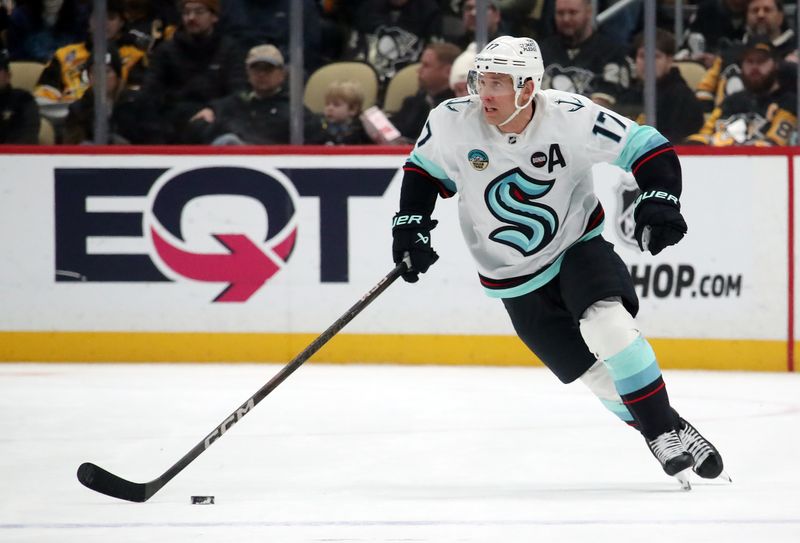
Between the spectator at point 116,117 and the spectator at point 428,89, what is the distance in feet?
3.92

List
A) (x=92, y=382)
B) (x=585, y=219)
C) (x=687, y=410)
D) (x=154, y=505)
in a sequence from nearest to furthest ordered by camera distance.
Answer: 1. (x=154, y=505)
2. (x=585, y=219)
3. (x=687, y=410)
4. (x=92, y=382)

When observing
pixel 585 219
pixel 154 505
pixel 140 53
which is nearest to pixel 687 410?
pixel 585 219

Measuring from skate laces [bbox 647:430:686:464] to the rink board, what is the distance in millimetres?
2938

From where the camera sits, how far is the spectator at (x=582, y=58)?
250 inches

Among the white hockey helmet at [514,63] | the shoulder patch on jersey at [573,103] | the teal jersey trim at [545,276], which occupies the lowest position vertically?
the teal jersey trim at [545,276]

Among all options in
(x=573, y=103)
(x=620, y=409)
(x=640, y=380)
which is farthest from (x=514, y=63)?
(x=620, y=409)

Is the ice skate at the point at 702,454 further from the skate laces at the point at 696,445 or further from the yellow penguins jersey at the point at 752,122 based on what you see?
the yellow penguins jersey at the point at 752,122

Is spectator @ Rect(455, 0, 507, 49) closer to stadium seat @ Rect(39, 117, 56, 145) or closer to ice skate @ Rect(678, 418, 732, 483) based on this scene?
stadium seat @ Rect(39, 117, 56, 145)

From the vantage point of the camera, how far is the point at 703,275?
20.7 feet

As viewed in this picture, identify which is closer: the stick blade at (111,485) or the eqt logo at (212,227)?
the stick blade at (111,485)

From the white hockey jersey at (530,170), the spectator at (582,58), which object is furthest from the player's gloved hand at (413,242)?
the spectator at (582,58)

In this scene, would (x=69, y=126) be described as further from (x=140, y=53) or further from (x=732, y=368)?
(x=732, y=368)

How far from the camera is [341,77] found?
6.52 meters

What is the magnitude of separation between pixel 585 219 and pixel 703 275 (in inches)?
110
